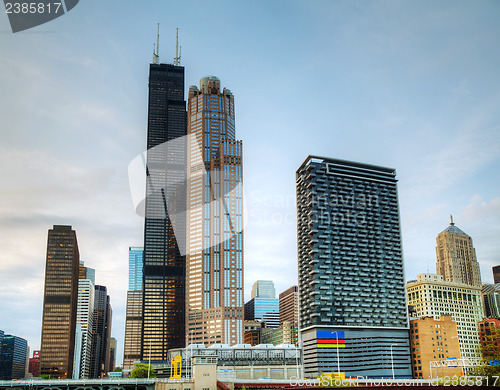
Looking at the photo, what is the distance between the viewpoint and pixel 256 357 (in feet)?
452

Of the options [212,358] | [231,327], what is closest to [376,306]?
[231,327]

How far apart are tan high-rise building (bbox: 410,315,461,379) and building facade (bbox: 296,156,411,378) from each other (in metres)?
3.35

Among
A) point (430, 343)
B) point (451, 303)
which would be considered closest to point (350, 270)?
point (430, 343)

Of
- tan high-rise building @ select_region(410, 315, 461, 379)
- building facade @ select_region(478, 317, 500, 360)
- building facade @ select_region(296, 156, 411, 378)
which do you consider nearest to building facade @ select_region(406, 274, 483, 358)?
building facade @ select_region(478, 317, 500, 360)

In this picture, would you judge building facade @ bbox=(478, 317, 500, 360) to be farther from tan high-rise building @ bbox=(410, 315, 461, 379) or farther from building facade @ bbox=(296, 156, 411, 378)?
building facade @ bbox=(296, 156, 411, 378)

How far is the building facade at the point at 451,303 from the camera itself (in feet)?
582

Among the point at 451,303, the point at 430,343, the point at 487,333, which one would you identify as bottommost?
the point at 430,343

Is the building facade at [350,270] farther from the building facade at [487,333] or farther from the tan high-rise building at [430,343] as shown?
the building facade at [487,333]

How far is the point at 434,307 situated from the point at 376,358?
4951cm

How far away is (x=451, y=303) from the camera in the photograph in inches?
7190

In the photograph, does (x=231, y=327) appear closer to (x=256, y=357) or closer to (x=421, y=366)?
(x=256, y=357)

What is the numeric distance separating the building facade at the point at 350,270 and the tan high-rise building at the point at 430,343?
3355 mm

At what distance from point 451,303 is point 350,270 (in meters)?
58.4

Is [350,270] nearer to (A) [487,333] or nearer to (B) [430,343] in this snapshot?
(B) [430,343]
